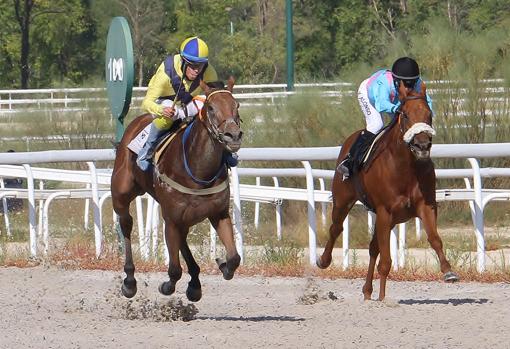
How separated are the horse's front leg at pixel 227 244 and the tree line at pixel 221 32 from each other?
24.0 metres

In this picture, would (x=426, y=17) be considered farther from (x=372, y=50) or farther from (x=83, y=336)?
(x=83, y=336)

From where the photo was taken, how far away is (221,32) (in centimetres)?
4494

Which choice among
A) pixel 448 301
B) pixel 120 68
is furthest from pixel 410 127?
pixel 120 68

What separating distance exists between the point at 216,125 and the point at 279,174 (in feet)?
18.3

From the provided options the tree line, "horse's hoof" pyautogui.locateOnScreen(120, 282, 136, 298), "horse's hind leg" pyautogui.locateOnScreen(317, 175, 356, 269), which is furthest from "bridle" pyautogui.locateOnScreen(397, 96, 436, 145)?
the tree line

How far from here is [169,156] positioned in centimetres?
962

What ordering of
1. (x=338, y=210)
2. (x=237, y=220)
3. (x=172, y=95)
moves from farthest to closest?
(x=237, y=220) → (x=338, y=210) → (x=172, y=95)

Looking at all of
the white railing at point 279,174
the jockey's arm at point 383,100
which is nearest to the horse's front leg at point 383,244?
the jockey's arm at point 383,100

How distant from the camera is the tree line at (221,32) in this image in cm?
3853

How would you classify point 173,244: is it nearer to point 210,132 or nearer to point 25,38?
point 210,132

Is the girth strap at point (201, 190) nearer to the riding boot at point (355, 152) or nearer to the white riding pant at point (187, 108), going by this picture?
the white riding pant at point (187, 108)

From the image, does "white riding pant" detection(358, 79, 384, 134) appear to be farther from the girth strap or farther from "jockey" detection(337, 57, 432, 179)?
the girth strap

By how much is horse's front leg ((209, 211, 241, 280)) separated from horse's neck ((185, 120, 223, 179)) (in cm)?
34

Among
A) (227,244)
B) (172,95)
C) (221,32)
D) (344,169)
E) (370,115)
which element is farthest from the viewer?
(221,32)
